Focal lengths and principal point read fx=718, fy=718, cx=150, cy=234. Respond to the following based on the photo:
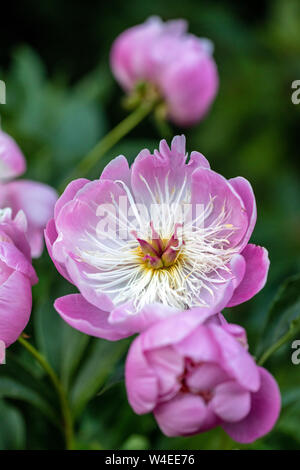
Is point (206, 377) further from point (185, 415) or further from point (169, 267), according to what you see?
point (169, 267)

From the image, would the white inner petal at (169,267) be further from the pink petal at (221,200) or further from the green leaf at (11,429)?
the green leaf at (11,429)

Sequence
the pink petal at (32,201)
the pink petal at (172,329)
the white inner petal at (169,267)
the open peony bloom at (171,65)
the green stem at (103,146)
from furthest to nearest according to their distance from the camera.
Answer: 1. the open peony bloom at (171,65)
2. the green stem at (103,146)
3. the pink petal at (32,201)
4. the white inner petal at (169,267)
5. the pink petal at (172,329)

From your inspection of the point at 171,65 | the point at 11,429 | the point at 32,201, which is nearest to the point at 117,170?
the point at 32,201

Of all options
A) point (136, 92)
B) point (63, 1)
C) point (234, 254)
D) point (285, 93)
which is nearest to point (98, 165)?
point (136, 92)

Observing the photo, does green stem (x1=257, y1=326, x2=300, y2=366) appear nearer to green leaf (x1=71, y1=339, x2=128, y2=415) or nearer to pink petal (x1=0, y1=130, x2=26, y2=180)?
green leaf (x1=71, y1=339, x2=128, y2=415)

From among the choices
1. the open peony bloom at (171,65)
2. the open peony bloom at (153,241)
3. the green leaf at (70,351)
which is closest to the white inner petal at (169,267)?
the open peony bloom at (153,241)

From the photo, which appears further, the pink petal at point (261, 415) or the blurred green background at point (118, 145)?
the blurred green background at point (118, 145)
